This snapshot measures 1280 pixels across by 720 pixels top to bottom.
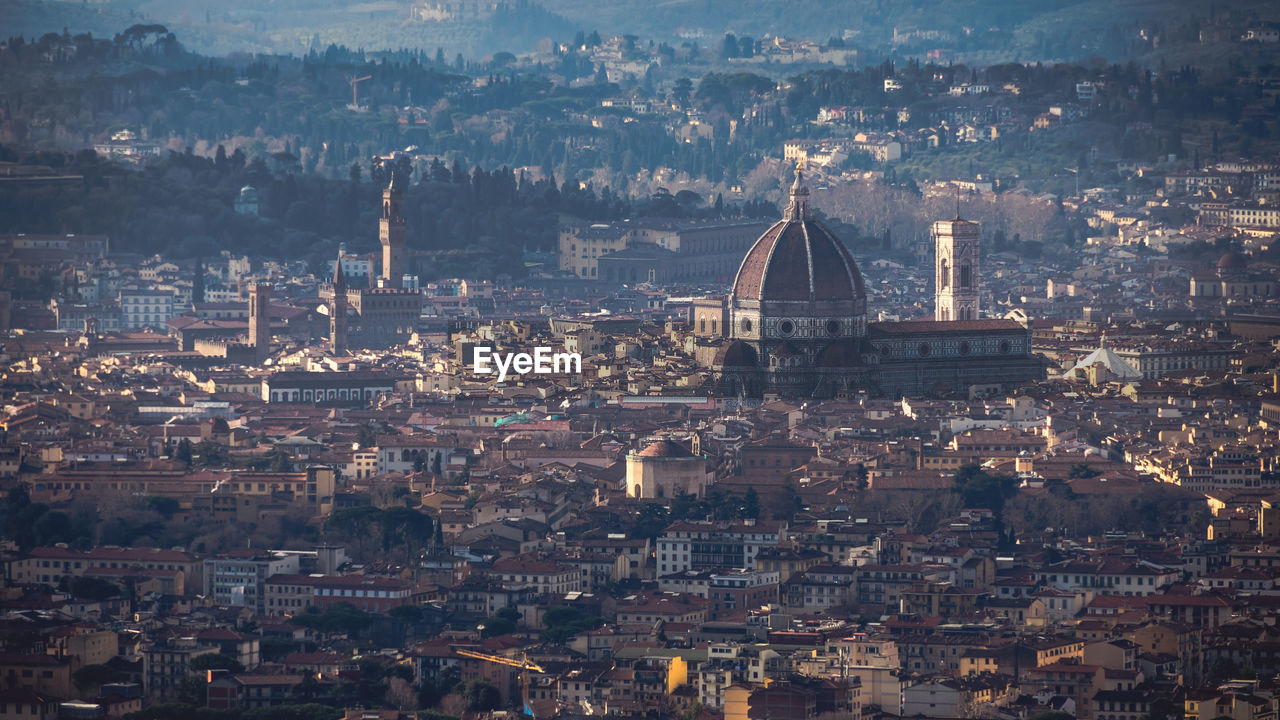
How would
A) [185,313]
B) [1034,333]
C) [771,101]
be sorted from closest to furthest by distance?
[1034,333]
[185,313]
[771,101]

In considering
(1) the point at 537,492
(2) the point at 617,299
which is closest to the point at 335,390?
(1) the point at 537,492

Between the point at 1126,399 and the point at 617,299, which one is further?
the point at 617,299

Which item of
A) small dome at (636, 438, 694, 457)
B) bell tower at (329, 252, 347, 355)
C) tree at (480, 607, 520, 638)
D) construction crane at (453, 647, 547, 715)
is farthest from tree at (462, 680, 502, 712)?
bell tower at (329, 252, 347, 355)

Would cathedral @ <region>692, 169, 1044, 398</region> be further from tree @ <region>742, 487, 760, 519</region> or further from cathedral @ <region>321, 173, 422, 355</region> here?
cathedral @ <region>321, 173, 422, 355</region>

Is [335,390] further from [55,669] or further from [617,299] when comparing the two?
[55,669]

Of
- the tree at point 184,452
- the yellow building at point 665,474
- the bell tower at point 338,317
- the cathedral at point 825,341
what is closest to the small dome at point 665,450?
the yellow building at point 665,474

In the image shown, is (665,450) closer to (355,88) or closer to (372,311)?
(372,311)
